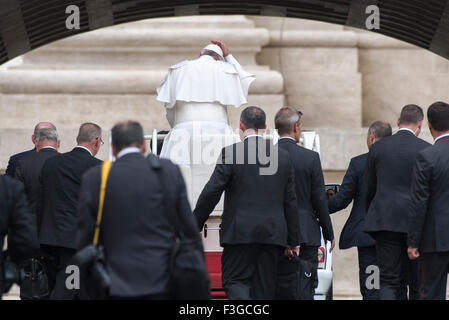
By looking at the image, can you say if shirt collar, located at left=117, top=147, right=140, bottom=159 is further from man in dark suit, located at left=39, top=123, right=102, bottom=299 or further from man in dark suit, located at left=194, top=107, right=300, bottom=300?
man in dark suit, located at left=39, top=123, right=102, bottom=299

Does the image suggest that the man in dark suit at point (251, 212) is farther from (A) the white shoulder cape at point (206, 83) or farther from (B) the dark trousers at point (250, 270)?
(A) the white shoulder cape at point (206, 83)

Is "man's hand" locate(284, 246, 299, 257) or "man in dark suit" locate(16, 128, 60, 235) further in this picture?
"man in dark suit" locate(16, 128, 60, 235)

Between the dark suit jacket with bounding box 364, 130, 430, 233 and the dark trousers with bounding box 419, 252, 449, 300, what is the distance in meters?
0.66

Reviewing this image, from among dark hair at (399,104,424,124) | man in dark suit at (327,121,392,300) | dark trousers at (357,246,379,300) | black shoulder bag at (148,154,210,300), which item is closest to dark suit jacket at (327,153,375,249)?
man in dark suit at (327,121,392,300)

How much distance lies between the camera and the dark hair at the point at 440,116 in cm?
888

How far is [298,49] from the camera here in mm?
17484

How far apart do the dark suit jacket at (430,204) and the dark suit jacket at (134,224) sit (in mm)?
2285

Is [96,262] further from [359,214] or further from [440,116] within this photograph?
[359,214]

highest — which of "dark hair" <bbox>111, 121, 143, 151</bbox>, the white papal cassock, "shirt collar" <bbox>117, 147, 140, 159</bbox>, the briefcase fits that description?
the white papal cassock

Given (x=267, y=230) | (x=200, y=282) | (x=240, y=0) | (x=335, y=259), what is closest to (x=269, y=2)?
(x=240, y=0)

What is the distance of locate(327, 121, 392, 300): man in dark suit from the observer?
10.4 meters

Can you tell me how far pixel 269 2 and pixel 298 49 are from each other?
4.51 meters

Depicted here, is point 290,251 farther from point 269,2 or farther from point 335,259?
point 335,259

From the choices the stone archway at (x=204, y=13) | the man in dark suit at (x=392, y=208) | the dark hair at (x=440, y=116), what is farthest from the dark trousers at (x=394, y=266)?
the stone archway at (x=204, y=13)
